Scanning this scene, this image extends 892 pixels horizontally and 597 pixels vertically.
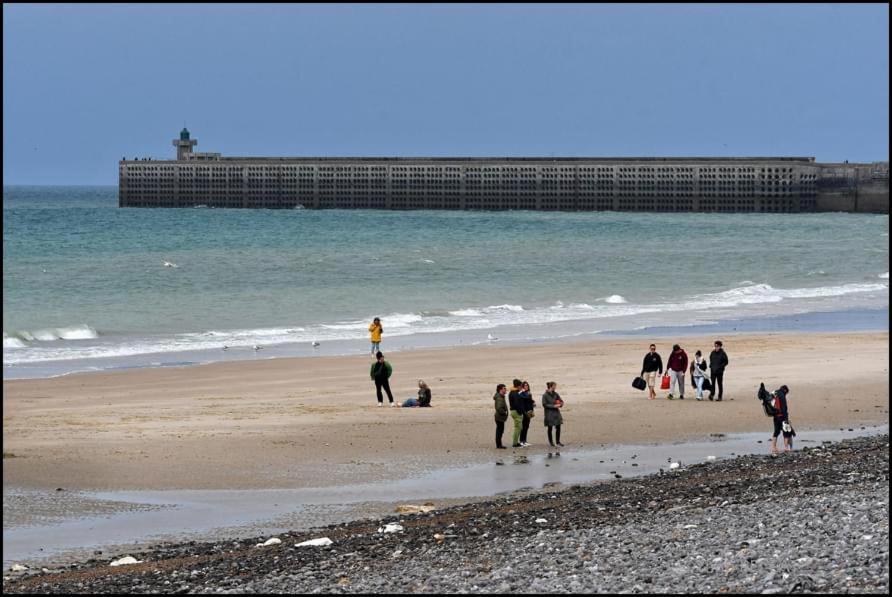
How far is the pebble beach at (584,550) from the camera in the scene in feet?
34.2

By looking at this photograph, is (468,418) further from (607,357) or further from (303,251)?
(303,251)

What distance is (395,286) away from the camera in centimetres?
5069

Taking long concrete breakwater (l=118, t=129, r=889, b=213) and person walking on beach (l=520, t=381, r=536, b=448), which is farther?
long concrete breakwater (l=118, t=129, r=889, b=213)

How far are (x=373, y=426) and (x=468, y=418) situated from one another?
5.23ft

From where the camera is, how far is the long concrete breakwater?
120 metres

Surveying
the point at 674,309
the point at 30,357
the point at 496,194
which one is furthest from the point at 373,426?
the point at 496,194

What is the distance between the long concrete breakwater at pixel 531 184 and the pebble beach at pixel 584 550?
105949 millimetres

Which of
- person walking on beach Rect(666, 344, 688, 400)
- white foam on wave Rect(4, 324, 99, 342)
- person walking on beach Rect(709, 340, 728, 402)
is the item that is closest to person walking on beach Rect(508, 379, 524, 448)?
person walking on beach Rect(666, 344, 688, 400)

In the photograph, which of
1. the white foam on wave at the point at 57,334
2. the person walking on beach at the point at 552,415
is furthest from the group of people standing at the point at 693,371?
the white foam on wave at the point at 57,334

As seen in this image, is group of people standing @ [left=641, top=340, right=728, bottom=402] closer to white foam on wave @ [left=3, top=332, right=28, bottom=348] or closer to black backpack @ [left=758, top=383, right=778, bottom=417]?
black backpack @ [left=758, top=383, right=778, bottom=417]

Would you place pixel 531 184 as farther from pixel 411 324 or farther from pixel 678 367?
pixel 678 367

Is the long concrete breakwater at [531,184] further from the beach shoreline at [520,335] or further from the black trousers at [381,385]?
the black trousers at [381,385]

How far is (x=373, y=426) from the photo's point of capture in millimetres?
20781

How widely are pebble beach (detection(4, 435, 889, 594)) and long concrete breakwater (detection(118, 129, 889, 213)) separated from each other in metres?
106
